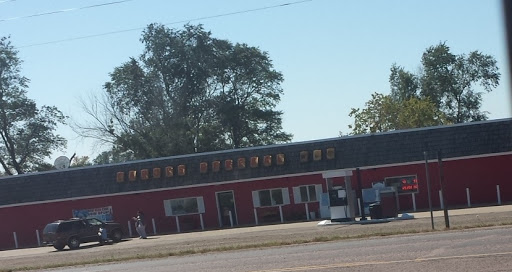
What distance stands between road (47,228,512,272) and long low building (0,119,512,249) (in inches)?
628

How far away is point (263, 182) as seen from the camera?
47031 mm

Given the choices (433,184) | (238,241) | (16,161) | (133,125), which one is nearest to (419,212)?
(433,184)

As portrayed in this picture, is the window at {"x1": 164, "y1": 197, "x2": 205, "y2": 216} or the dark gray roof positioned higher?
the dark gray roof

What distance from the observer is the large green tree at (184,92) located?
249ft

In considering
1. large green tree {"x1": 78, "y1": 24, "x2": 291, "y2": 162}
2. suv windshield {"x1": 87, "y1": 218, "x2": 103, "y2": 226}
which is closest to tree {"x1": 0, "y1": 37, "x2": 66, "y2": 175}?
large green tree {"x1": 78, "y1": 24, "x2": 291, "y2": 162}

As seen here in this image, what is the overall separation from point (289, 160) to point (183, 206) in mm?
7189

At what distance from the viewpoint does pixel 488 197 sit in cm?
4359

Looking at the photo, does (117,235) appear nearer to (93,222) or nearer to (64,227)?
(93,222)

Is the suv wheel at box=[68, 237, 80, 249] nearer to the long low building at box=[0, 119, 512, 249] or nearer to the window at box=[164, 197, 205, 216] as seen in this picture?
the long low building at box=[0, 119, 512, 249]

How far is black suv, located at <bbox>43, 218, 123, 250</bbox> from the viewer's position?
42.7m

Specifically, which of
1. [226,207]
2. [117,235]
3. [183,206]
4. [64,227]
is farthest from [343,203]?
[64,227]

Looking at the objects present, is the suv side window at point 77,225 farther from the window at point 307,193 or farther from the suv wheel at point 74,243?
the window at point 307,193

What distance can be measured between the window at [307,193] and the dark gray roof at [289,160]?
974 millimetres

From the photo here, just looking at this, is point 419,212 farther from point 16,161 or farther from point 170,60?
point 16,161
